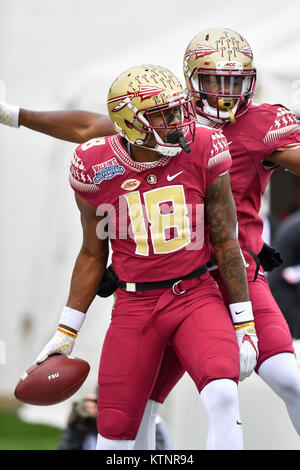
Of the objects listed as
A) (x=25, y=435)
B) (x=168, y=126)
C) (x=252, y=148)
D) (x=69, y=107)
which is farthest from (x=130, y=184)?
(x=25, y=435)

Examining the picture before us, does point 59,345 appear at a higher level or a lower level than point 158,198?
lower

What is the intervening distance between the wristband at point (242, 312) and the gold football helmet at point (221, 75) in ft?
2.63

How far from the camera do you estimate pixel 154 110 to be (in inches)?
148

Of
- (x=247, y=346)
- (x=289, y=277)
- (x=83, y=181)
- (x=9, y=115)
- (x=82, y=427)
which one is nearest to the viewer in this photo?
(x=247, y=346)

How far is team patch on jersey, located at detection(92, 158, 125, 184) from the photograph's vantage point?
3.81 metres

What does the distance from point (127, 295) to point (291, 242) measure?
2.76 metres

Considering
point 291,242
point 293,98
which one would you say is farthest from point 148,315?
point 293,98

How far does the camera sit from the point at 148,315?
3828 mm

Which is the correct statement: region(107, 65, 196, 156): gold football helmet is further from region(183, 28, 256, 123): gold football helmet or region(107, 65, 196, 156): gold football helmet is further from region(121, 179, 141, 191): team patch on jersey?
region(183, 28, 256, 123): gold football helmet

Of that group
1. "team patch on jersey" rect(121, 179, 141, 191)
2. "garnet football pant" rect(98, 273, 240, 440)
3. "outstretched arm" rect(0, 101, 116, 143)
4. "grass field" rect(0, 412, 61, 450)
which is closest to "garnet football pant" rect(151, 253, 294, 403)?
"garnet football pant" rect(98, 273, 240, 440)

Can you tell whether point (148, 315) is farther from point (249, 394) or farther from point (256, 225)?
point (249, 394)

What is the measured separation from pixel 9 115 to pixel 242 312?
1.58 meters

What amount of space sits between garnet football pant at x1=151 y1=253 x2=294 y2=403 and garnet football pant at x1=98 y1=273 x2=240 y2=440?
0.20m

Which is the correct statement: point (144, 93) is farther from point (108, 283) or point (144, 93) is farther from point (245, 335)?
point (245, 335)
